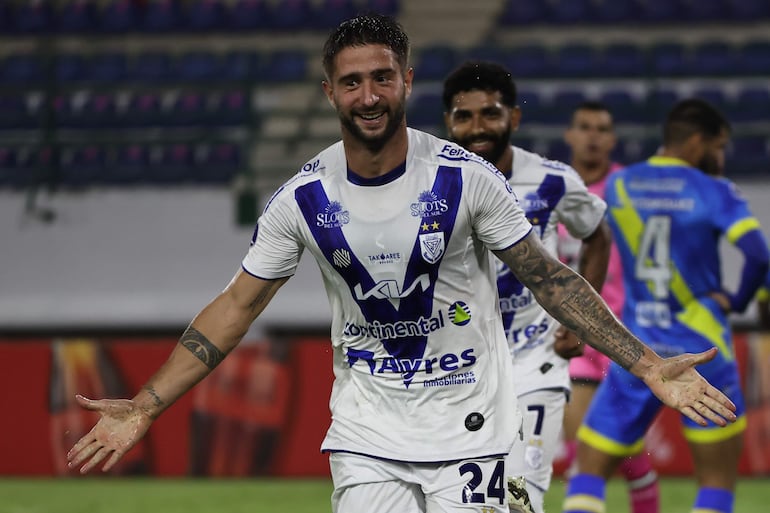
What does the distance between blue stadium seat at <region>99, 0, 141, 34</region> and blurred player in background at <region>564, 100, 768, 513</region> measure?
11.6 m

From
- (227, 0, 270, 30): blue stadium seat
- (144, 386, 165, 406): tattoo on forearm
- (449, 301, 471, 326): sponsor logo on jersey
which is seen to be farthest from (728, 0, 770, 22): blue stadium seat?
(144, 386, 165, 406): tattoo on forearm

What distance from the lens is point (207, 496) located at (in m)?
10.1

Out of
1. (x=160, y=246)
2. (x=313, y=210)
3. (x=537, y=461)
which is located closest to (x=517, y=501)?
(x=537, y=461)

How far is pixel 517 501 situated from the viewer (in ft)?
15.0

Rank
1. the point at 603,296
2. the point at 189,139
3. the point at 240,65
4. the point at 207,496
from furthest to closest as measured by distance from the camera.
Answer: the point at 240,65
the point at 189,139
the point at 207,496
the point at 603,296

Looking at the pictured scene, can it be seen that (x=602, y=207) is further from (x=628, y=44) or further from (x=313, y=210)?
(x=628, y=44)

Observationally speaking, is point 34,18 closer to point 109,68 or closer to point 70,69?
point 70,69

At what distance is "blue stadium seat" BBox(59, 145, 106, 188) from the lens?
14.1 meters

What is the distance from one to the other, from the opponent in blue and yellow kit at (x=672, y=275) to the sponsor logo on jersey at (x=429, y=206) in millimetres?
2607

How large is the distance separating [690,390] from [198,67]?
12.7 meters

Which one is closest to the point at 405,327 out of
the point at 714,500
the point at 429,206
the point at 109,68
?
the point at 429,206

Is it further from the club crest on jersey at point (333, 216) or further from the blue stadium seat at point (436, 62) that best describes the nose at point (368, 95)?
the blue stadium seat at point (436, 62)

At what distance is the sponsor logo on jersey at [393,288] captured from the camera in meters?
3.83

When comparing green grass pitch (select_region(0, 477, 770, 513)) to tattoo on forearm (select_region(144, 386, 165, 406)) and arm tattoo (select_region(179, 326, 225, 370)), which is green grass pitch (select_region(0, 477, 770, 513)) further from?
tattoo on forearm (select_region(144, 386, 165, 406))
